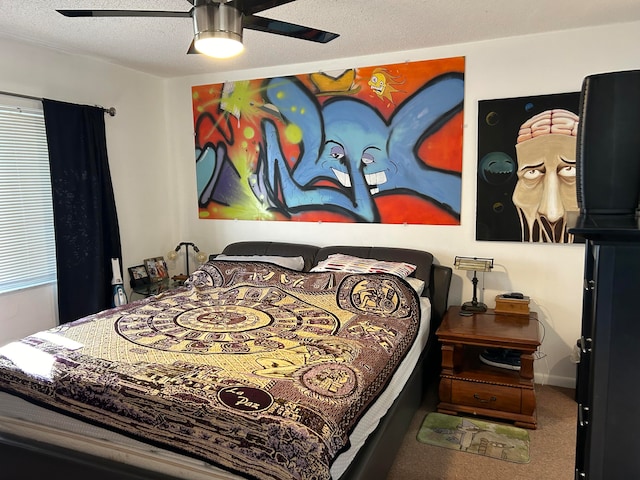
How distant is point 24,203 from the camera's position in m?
3.07

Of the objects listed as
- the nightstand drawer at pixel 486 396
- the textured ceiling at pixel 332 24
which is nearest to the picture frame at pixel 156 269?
the textured ceiling at pixel 332 24

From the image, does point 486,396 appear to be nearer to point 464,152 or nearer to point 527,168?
point 527,168

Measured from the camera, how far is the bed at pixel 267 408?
151cm

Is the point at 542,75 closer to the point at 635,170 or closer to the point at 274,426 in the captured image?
the point at 635,170

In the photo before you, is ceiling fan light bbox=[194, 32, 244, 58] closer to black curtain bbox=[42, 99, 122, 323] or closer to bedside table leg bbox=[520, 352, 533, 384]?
black curtain bbox=[42, 99, 122, 323]

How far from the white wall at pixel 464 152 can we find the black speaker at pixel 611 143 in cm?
224

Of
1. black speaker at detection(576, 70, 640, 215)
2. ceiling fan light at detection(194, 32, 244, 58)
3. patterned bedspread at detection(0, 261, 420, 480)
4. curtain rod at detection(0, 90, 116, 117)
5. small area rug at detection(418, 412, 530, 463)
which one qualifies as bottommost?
small area rug at detection(418, 412, 530, 463)

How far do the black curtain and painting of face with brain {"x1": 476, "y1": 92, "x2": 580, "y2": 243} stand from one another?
2.81m

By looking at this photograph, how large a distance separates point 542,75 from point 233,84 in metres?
2.41

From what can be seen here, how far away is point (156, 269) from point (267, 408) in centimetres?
280

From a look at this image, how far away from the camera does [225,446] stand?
149cm

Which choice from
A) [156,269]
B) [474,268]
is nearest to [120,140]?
[156,269]

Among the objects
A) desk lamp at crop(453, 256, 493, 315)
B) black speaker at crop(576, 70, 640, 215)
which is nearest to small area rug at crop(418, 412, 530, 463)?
desk lamp at crop(453, 256, 493, 315)

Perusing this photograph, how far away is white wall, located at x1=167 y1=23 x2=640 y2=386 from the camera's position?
114 inches
